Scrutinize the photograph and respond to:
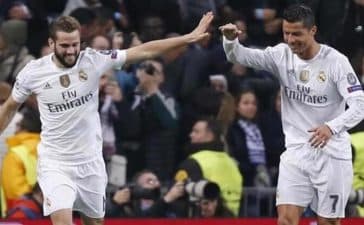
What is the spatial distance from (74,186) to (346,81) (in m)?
2.51

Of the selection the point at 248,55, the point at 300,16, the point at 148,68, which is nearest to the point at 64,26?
the point at 248,55

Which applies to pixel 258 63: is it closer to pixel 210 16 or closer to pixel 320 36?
pixel 210 16

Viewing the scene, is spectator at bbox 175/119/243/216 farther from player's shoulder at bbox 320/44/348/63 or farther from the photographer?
player's shoulder at bbox 320/44/348/63

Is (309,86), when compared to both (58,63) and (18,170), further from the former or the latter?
(18,170)

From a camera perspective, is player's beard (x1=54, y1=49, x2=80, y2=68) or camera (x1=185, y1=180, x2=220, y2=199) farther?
camera (x1=185, y1=180, x2=220, y2=199)

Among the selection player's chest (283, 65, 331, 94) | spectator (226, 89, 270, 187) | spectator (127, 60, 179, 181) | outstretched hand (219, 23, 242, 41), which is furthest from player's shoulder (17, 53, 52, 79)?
spectator (226, 89, 270, 187)

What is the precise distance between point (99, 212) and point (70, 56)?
56.3 inches

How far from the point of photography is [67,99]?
629 inches

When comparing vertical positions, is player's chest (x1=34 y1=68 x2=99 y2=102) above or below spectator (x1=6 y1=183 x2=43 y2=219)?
above

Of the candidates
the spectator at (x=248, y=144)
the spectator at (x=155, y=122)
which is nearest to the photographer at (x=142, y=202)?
the spectator at (x=155, y=122)

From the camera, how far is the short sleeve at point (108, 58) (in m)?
16.1

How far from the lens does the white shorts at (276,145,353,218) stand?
1614cm

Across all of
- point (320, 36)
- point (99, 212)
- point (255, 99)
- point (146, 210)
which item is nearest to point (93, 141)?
point (99, 212)

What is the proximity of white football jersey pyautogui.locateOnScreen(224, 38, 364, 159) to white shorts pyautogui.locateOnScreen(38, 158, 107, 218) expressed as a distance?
62.0 inches
